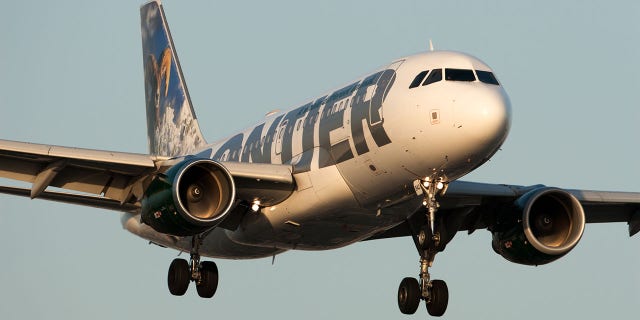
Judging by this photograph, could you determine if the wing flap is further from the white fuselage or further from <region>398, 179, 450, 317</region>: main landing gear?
<region>398, 179, 450, 317</region>: main landing gear

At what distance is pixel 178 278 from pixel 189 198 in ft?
20.0

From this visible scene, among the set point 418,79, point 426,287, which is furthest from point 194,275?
point 418,79

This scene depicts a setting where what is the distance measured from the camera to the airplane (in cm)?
3231

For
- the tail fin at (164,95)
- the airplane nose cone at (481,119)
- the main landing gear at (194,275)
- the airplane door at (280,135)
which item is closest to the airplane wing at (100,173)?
the airplane door at (280,135)

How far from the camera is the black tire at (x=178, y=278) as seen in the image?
40125 millimetres

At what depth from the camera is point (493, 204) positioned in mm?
39812

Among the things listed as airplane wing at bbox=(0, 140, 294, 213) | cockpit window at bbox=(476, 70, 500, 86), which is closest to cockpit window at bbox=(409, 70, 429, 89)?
cockpit window at bbox=(476, 70, 500, 86)

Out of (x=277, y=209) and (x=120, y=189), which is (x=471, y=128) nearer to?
(x=277, y=209)

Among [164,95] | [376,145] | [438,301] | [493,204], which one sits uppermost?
[164,95]

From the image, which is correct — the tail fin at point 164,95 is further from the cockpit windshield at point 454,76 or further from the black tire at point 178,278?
the cockpit windshield at point 454,76

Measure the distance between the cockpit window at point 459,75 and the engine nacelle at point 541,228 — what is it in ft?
22.9

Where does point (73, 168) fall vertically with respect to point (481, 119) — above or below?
below

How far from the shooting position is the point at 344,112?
34.3m

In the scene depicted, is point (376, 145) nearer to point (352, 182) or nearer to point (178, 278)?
point (352, 182)
